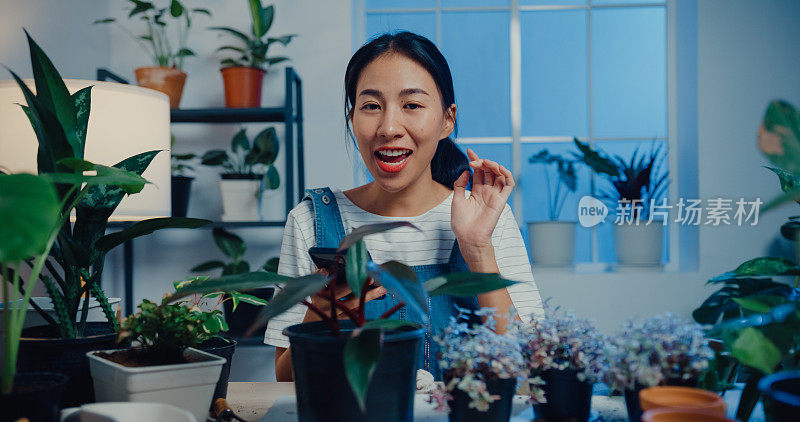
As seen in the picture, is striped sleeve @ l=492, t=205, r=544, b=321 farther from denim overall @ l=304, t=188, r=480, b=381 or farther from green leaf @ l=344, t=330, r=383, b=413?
green leaf @ l=344, t=330, r=383, b=413

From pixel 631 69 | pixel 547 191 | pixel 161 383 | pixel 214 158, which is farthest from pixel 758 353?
pixel 631 69

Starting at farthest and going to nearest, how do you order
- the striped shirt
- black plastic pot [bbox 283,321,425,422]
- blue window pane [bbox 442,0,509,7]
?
blue window pane [bbox 442,0,509,7] → the striped shirt → black plastic pot [bbox 283,321,425,422]

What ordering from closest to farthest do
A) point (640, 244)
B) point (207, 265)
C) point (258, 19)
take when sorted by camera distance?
point (258, 19) → point (207, 265) → point (640, 244)

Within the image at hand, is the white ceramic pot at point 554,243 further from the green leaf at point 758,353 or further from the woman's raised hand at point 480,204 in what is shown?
the green leaf at point 758,353

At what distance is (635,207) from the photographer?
268cm

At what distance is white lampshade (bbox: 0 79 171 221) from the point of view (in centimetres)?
112

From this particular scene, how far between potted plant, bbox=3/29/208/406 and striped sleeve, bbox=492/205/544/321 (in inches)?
31.3

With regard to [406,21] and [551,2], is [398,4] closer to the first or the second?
[406,21]

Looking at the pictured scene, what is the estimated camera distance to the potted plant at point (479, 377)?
0.58 m

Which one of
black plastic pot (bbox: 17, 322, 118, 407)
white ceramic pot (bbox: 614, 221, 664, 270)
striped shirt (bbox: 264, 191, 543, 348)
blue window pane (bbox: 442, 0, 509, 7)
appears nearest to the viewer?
black plastic pot (bbox: 17, 322, 118, 407)

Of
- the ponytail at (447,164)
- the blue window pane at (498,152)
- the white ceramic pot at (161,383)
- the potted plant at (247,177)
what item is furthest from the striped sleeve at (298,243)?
the blue window pane at (498,152)

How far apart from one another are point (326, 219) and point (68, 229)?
67cm

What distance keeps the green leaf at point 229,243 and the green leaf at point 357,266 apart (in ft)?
7.02

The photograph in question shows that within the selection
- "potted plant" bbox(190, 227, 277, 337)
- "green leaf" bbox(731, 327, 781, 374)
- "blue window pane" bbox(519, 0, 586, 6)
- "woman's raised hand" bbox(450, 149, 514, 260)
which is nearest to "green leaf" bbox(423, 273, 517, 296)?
"green leaf" bbox(731, 327, 781, 374)
